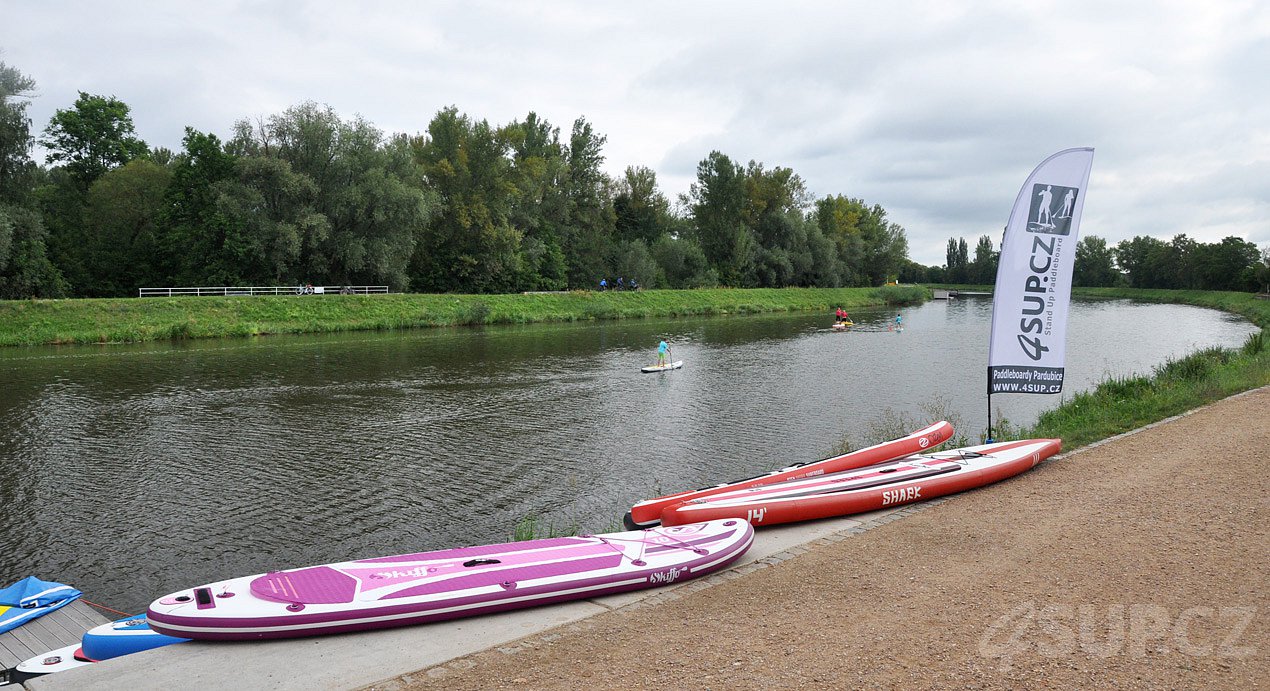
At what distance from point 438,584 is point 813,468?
640 centimetres

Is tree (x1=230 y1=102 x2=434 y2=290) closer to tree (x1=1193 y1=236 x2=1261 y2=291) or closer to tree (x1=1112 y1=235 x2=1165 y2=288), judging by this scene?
tree (x1=1193 y1=236 x2=1261 y2=291)

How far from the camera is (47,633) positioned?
7.66m

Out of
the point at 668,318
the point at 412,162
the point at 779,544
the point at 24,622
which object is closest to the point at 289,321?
the point at 412,162

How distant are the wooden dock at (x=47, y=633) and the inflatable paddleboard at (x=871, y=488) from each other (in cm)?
611

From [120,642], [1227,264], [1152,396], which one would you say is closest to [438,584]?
[120,642]

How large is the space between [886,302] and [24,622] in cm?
9144

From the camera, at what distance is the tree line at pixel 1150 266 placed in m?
87.2

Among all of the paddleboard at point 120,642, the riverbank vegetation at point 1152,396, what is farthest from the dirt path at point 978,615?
the riverbank vegetation at point 1152,396

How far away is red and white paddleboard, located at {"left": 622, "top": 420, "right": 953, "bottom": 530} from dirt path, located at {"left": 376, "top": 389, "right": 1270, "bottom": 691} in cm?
223

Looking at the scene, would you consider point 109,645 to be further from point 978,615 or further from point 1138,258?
point 1138,258

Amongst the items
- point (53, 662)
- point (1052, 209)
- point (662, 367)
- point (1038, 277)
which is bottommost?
point (53, 662)

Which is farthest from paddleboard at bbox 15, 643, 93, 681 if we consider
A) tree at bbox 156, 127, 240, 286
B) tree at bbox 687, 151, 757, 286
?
tree at bbox 687, 151, 757, 286

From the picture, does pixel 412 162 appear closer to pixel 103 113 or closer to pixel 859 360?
pixel 103 113

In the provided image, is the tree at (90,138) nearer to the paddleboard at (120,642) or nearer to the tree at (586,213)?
the tree at (586,213)
